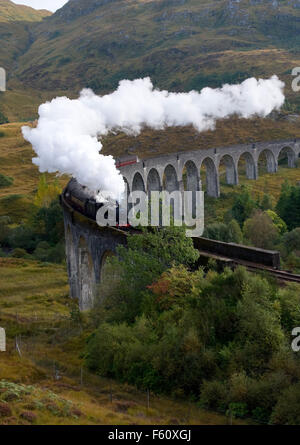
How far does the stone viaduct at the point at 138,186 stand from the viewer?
34.8 metres

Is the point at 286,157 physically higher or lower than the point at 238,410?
higher

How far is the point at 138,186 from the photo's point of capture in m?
65.7

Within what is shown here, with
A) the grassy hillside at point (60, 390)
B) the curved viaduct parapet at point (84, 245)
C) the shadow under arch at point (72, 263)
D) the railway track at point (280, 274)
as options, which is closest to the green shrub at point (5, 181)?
the curved viaduct parapet at point (84, 245)

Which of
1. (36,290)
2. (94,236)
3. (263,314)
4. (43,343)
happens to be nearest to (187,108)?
(36,290)

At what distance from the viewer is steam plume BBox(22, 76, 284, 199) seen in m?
39.8

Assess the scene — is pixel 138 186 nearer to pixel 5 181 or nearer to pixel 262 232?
pixel 262 232

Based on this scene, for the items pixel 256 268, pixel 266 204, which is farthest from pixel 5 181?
pixel 256 268

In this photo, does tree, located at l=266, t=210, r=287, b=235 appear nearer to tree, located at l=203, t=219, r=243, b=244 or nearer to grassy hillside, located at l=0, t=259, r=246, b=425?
tree, located at l=203, t=219, r=243, b=244

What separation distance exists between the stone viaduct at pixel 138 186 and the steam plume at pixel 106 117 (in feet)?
7.45

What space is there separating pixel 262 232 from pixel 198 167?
29.5m

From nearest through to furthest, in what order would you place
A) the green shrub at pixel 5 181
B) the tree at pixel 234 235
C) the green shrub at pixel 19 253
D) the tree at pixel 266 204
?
1. the tree at pixel 234 235
2. the tree at pixel 266 204
3. the green shrub at pixel 19 253
4. the green shrub at pixel 5 181

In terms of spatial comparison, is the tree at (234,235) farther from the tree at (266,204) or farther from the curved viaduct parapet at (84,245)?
the tree at (266,204)

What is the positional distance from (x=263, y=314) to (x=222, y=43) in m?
186

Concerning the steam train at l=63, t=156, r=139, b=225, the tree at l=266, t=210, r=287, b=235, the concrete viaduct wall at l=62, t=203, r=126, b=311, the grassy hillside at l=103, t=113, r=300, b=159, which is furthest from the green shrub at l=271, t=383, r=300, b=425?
the grassy hillside at l=103, t=113, r=300, b=159
